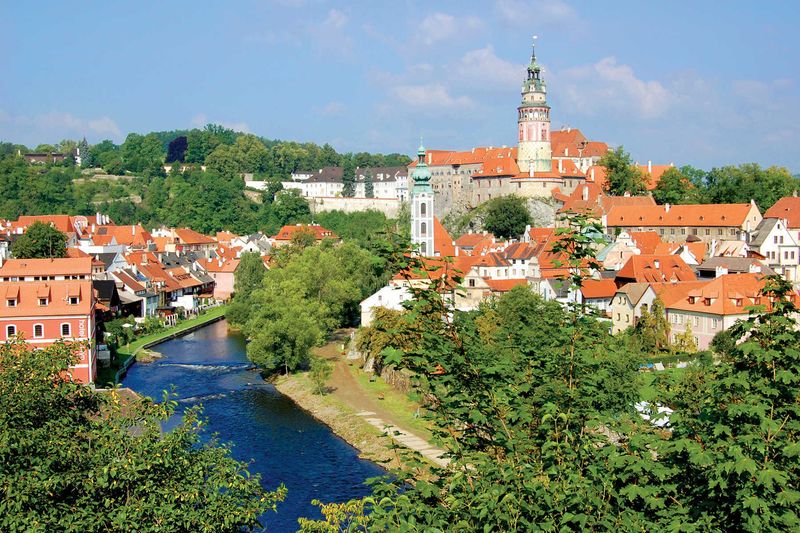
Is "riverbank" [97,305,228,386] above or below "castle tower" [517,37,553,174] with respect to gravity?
below

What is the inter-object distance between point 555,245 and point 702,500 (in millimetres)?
2938

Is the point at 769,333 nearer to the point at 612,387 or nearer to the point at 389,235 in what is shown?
the point at 389,235

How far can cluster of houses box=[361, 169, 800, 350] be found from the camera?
35031mm

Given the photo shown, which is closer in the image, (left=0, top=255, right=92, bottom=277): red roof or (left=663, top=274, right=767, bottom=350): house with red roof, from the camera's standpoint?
(left=663, top=274, right=767, bottom=350): house with red roof

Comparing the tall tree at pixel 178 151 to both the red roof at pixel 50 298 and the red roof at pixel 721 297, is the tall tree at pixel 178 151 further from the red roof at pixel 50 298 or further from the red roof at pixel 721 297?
the red roof at pixel 721 297

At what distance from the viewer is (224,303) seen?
59.9 m

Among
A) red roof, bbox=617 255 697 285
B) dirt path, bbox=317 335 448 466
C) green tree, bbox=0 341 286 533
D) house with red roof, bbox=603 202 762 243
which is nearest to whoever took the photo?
green tree, bbox=0 341 286 533

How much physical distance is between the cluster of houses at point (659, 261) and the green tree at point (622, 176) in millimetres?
2490

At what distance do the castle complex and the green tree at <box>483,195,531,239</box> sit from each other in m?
4.28

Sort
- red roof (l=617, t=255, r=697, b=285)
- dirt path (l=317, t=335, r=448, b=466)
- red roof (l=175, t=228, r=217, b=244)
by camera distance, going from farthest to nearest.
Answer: red roof (l=175, t=228, r=217, b=244) < red roof (l=617, t=255, r=697, b=285) < dirt path (l=317, t=335, r=448, b=466)

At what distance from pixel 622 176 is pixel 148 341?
38622 mm

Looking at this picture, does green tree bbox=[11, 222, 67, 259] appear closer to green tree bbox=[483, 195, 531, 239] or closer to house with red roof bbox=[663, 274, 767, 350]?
green tree bbox=[483, 195, 531, 239]

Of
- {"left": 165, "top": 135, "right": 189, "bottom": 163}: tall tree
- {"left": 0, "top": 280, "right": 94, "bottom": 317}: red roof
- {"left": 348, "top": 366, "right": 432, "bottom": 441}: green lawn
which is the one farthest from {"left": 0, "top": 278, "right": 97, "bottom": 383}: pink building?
{"left": 165, "top": 135, "right": 189, "bottom": 163}: tall tree

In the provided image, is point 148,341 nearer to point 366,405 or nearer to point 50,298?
point 50,298
